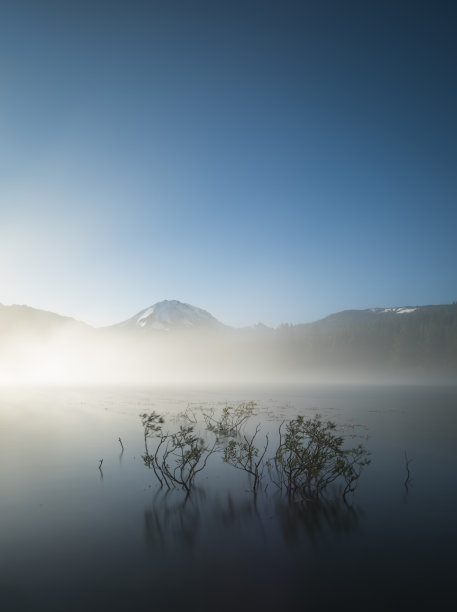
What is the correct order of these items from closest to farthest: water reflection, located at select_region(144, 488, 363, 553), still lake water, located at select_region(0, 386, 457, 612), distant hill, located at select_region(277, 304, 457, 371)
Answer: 1. still lake water, located at select_region(0, 386, 457, 612)
2. water reflection, located at select_region(144, 488, 363, 553)
3. distant hill, located at select_region(277, 304, 457, 371)

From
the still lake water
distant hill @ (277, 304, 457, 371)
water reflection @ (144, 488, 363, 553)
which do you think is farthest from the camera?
distant hill @ (277, 304, 457, 371)

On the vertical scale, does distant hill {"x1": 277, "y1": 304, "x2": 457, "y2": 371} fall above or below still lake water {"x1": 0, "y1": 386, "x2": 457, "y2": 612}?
above

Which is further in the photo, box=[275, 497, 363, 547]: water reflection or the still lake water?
box=[275, 497, 363, 547]: water reflection

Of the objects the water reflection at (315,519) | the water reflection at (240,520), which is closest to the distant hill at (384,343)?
the water reflection at (315,519)

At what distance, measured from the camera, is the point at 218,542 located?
36.9 feet

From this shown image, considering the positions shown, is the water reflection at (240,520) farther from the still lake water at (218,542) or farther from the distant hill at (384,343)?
the distant hill at (384,343)

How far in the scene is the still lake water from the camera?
865cm

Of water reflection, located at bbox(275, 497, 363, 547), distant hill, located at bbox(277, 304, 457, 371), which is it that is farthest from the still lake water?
distant hill, located at bbox(277, 304, 457, 371)

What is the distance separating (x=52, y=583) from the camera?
9.23 metres

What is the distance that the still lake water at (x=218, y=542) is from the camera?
8.65 m

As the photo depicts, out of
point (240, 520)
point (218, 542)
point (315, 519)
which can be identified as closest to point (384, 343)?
point (315, 519)

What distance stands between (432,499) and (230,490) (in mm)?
9016

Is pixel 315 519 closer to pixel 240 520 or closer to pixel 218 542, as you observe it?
pixel 240 520

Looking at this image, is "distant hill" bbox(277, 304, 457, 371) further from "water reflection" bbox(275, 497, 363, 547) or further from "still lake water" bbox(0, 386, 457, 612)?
"water reflection" bbox(275, 497, 363, 547)
